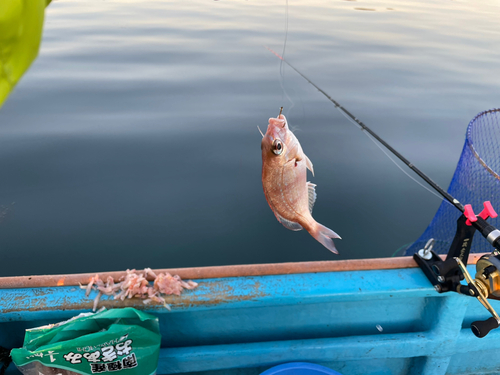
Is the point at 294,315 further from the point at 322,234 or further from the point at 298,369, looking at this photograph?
the point at 322,234

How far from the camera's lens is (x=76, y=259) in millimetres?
3377

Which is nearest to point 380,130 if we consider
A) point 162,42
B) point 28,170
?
point 28,170

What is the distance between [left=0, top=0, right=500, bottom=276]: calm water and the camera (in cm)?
366

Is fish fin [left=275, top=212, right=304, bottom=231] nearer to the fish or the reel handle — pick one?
the fish

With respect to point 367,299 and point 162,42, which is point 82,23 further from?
point 367,299

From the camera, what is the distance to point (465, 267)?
5.57ft

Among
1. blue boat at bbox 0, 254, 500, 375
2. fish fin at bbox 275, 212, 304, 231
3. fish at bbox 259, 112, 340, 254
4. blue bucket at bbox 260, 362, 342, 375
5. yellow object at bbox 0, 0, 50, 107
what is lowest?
blue bucket at bbox 260, 362, 342, 375

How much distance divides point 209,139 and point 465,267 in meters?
4.09

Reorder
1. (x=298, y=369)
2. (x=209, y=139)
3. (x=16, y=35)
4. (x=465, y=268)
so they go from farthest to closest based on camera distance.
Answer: (x=209, y=139) → (x=298, y=369) → (x=465, y=268) → (x=16, y=35)

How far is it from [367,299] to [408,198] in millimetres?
3026

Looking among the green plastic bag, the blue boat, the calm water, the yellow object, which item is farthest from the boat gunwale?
the calm water

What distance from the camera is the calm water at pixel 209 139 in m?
3.66

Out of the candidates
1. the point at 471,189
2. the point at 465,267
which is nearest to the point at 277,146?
the point at 465,267

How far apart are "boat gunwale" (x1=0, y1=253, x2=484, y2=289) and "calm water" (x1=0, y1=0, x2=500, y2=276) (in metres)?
1.60
